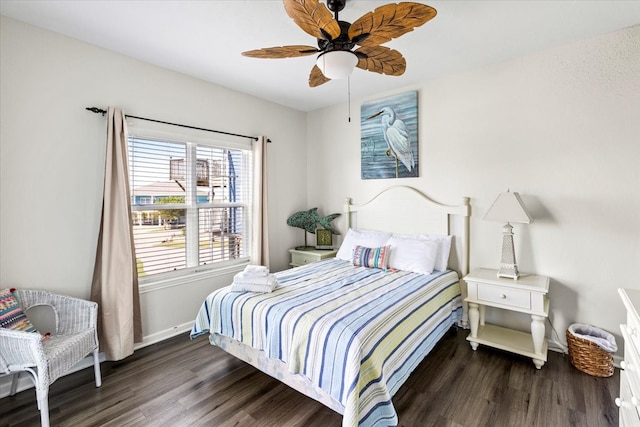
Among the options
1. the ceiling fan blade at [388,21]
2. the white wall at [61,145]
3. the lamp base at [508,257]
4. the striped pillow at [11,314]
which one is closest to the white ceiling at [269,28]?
the white wall at [61,145]

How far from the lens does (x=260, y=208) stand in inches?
143

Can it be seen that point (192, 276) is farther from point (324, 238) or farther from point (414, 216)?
point (414, 216)

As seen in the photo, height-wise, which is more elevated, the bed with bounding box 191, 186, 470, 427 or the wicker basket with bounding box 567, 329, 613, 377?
the bed with bounding box 191, 186, 470, 427

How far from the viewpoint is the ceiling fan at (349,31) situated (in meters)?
1.42

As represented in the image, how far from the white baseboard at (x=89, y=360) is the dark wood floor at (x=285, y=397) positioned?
56 mm

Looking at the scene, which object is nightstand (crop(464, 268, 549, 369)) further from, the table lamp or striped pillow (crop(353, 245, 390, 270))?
striped pillow (crop(353, 245, 390, 270))

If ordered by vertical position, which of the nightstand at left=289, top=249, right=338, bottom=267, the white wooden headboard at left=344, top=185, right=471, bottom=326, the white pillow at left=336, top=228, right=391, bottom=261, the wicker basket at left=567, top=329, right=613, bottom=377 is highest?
the white wooden headboard at left=344, top=185, right=471, bottom=326

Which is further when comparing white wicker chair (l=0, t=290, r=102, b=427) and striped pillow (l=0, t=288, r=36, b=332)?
striped pillow (l=0, t=288, r=36, b=332)

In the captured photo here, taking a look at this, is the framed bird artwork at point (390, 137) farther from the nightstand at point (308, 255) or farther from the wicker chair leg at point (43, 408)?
the wicker chair leg at point (43, 408)

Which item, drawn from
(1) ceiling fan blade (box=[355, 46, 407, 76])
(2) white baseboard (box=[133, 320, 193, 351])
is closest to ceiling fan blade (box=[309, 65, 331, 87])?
(1) ceiling fan blade (box=[355, 46, 407, 76])

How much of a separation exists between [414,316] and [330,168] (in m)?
2.51

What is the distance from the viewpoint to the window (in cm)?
281

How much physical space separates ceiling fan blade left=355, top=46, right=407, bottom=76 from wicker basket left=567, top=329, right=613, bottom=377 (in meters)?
2.45

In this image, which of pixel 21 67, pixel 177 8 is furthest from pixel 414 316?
pixel 21 67
